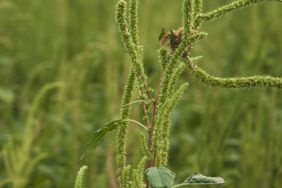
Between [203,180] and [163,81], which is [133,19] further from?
[203,180]

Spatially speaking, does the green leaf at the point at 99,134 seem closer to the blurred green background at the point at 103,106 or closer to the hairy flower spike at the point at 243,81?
the hairy flower spike at the point at 243,81

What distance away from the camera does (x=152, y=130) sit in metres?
1.20

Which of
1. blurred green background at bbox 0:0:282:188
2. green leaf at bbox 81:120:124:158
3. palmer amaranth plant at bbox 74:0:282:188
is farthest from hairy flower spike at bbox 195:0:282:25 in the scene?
blurred green background at bbox 0:0:282:188

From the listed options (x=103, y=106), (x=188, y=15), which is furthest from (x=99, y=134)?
(x=103, y=106)

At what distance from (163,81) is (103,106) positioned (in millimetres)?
2818

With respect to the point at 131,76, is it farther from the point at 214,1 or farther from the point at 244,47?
the point at 214,1

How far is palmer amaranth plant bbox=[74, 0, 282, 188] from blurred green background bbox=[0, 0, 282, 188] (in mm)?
661

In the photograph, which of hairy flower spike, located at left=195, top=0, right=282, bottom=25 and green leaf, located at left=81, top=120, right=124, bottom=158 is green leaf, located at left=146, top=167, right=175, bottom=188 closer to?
green leaf, located at left=81, top=120, right=124, bottom=158

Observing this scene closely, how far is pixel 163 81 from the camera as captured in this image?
1.13 m

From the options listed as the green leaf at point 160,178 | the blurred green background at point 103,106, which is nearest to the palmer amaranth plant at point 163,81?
the green leaf at point 160,178

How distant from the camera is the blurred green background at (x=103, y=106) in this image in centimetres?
252

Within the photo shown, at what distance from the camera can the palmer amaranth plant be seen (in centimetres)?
108

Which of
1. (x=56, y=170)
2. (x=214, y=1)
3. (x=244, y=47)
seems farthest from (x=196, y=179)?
(x=214, y=1)

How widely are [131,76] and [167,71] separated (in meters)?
0.11
